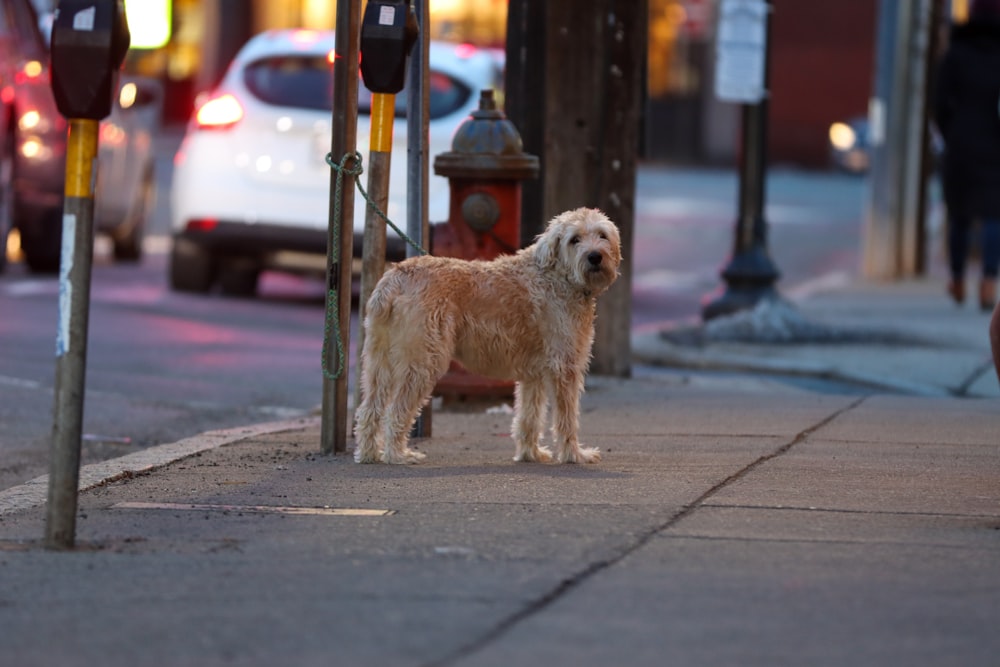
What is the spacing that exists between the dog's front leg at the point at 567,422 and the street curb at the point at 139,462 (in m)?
1.44

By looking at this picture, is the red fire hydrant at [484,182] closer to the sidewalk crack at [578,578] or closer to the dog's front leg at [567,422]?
the dog's front leg at [567,422]

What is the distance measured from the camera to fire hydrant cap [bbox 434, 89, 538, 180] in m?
9.18

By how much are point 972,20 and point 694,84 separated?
1262 inches

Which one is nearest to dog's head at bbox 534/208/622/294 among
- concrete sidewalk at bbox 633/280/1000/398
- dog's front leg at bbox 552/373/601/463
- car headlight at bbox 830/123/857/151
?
dog's front leg at bbox 552/373/601/463

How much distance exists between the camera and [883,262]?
61.7ft

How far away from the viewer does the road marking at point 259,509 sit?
665cm

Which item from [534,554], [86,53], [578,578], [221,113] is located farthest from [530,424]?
[221,113]

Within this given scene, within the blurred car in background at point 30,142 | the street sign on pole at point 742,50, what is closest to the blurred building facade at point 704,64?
the blurred car in background at point 30,142

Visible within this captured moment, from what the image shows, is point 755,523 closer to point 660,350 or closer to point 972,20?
point 660,350

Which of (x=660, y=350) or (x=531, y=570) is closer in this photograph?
(x=531, y=570)

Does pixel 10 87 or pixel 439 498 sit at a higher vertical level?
pixel 10 87

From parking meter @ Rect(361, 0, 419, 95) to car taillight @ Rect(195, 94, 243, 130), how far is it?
6.94 meters

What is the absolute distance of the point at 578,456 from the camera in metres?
7.84

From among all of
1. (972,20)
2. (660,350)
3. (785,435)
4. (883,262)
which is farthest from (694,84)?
(785,435)
